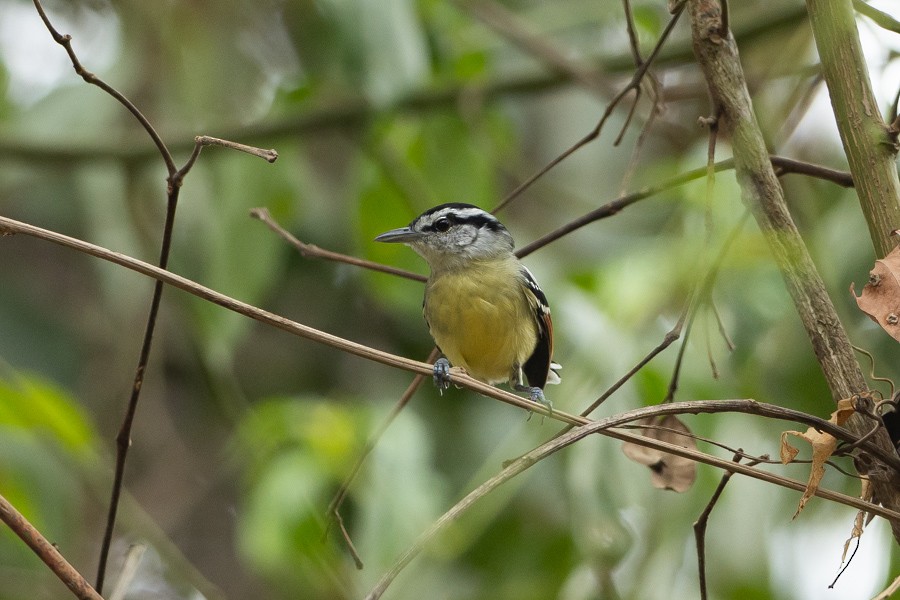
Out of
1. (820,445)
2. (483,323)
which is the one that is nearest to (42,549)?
(820,445)

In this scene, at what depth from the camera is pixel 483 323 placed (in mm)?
3598

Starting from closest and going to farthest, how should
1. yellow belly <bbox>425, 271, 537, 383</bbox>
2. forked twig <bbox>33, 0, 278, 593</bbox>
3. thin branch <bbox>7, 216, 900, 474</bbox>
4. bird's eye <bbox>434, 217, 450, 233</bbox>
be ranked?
thin branch <bbox>7, 216, 900, 474</bbox>
forked twig <bbox>33, 0, 278, 593</bbox>
yellow belly <bbox>425, 271, 537, 383</bbox>
bird's eye <bbox>434, 217, 450, 233</bbox>

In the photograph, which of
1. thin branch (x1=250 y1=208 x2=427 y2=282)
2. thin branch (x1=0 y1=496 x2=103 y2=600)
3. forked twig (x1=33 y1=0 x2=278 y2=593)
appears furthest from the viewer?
thin branch (x1=250 y1=208 x2=427 y2=282)

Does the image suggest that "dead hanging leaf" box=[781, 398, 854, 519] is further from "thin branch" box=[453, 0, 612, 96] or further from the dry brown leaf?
"thin branch" box=[453, 0, 612, 96]

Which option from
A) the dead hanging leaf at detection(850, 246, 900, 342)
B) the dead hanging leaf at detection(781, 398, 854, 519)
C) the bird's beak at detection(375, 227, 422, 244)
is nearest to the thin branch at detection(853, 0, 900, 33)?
the dead hanging leaf at detection(850, 246, 900, 342)

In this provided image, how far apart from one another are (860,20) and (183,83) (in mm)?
3515

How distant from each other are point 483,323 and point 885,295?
6.45 feet

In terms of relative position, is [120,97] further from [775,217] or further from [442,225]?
[442,225]

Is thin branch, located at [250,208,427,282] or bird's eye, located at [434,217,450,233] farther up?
bird's eye, located at [434,217,450,233]

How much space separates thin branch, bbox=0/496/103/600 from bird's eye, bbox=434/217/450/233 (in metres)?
2.53

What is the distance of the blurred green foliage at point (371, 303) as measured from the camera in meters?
3.18

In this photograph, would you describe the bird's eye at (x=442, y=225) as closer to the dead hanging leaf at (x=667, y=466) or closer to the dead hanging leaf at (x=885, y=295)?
the dead hanging leaf at (x=667, y=466)

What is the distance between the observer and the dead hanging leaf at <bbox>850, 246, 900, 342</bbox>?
1.69m

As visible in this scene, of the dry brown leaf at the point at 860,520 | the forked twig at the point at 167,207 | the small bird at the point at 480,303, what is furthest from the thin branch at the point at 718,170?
the small bird at the point at 480,303
